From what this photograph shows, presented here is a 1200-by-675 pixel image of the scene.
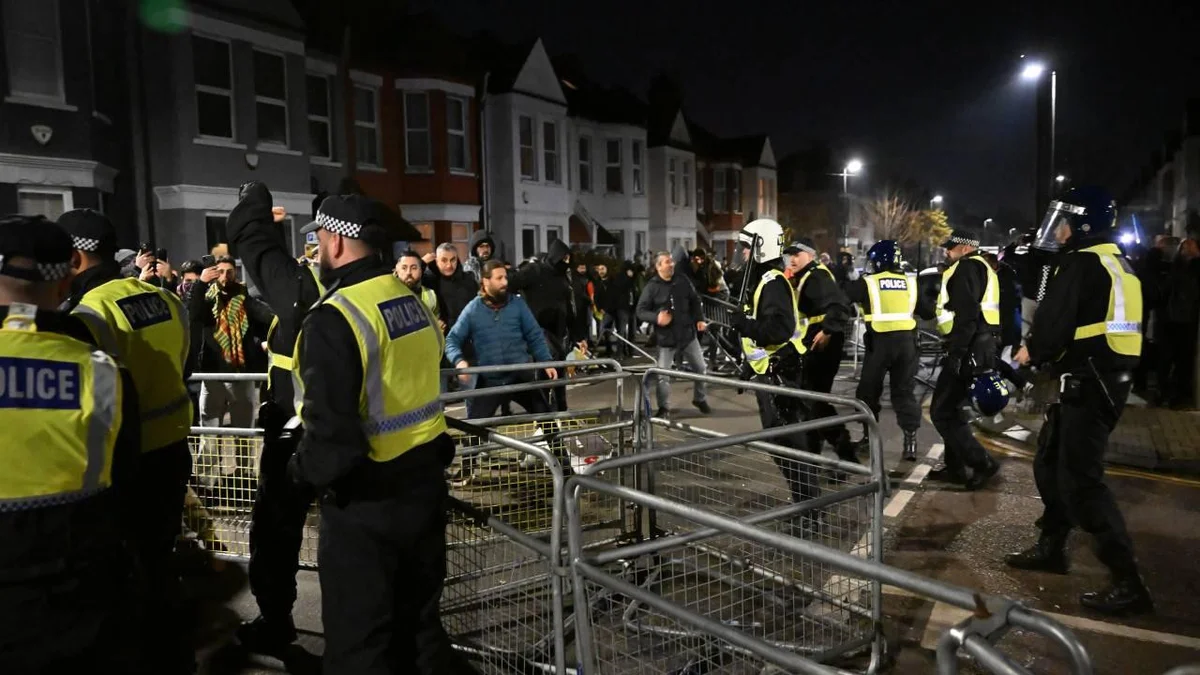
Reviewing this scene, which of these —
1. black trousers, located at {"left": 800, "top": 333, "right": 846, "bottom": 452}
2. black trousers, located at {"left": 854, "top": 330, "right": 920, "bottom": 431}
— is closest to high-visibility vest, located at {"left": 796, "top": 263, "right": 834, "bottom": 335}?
black trousers, located at {"left": 800, "top": 333, "right": 846, "bottom": 452}

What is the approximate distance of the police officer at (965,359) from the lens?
7.21 m

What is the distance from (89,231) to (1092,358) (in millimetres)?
5455

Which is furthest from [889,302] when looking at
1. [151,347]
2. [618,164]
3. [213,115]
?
[618,164]

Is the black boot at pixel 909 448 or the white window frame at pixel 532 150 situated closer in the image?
the black boot at pixel 909 448

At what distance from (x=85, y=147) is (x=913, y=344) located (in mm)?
13683

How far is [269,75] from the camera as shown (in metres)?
18.2

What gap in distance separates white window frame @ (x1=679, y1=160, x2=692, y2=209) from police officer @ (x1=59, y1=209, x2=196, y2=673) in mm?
33934

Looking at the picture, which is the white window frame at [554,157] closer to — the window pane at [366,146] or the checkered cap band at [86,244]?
the window pane at [366,146]

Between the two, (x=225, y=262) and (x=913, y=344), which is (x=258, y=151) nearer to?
(x=225, y=262)

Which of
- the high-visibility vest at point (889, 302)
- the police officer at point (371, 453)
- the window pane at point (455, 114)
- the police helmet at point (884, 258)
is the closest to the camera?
the police officer at point (371, 453)

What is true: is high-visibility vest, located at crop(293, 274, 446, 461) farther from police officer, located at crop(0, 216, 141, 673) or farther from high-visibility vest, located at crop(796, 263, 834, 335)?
high-visibility vest, located at crop(796, 263, 834, 335)

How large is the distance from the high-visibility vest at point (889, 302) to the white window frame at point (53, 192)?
1235 centimetres

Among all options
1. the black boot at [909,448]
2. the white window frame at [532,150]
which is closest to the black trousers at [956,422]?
the black boot at [909,448]

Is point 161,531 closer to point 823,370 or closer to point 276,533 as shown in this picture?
point 276,533
